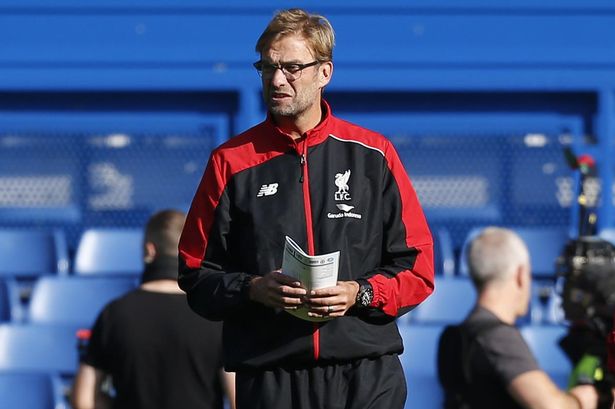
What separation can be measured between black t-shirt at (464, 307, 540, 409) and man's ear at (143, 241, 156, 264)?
48.0 inches

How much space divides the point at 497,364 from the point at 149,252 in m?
1.34

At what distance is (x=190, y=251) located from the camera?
3.15 meters

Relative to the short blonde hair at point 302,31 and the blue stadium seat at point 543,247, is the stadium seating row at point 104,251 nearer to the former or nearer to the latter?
the blue stadium seat at point 543,247

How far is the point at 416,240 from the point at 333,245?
0.26m

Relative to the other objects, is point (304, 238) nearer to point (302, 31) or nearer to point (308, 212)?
point (308, 212)

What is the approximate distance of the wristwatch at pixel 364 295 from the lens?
9.75ft

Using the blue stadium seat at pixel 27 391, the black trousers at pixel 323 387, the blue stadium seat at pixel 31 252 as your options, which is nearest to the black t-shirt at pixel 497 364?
the black trousers at pixel 323 387

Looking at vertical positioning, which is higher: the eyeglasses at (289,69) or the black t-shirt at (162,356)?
the eyeglasses at (289,69)

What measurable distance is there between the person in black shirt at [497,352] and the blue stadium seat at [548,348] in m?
1.64

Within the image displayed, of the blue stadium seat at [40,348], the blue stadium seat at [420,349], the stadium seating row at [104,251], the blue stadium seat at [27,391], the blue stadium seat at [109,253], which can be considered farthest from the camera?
the blue stadium seat at [109,253]

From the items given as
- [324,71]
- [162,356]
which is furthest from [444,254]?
[324,71]

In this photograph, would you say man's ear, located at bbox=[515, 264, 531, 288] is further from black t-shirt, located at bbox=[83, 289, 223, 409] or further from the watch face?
the watch face

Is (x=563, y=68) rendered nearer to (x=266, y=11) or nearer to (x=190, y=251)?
(x=266, y=11)

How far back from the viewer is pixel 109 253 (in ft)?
21.8
